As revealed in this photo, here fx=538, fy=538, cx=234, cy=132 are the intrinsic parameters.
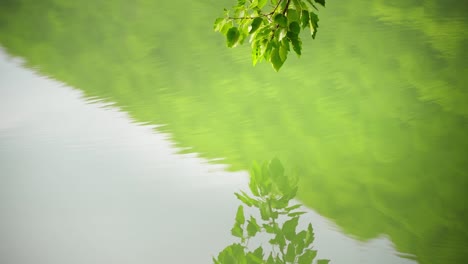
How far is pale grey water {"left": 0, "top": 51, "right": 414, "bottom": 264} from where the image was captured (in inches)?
61.6

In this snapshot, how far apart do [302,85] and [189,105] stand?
54cm

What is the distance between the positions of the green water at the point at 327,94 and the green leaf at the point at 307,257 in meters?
0.22

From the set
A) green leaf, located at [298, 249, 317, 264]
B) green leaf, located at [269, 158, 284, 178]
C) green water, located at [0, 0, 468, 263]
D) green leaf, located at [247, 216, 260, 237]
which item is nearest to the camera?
green leaf, located at [298, 249, 317, 264]

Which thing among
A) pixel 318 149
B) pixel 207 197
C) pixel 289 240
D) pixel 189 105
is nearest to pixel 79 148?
pixel 189 105

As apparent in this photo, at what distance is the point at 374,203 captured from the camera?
1.64m

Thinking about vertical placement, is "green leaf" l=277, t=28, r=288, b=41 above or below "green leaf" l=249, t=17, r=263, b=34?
below

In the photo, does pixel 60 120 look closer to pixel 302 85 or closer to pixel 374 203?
pixel 302 85

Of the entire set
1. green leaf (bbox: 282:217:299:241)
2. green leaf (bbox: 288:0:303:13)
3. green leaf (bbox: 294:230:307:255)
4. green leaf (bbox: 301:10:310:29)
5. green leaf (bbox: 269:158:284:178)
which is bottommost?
green leaf (bbox: 294:230:307:255)

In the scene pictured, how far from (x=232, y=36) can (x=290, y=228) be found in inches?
31.9

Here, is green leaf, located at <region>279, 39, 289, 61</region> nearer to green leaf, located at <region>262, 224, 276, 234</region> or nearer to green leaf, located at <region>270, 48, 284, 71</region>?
green leaf, located at <region>270, 48, 284, 71</region>

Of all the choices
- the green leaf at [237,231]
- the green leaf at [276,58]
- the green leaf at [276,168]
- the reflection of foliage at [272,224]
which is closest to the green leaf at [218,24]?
the green leaf at [276,58]

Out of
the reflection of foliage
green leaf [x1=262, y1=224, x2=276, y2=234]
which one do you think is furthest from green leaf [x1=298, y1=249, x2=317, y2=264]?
green leaf [x1=262, y1=224, x2=276, y2=234]

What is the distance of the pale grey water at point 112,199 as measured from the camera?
5.14ft

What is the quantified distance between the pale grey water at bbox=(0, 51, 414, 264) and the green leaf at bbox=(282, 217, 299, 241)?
0.07 meters
